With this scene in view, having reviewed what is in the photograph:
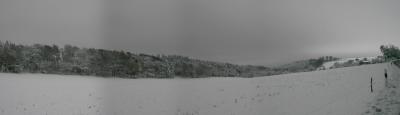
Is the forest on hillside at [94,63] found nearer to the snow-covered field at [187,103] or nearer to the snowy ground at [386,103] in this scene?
the snow-covered field at [187,103]

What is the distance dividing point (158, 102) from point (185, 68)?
25163mm

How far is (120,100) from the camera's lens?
17.7 meters

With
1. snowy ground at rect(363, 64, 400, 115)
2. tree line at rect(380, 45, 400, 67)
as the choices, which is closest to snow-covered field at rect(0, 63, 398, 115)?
snowy ground at rect(363, 64, 400, 115)

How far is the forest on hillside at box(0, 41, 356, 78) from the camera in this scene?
2678cm

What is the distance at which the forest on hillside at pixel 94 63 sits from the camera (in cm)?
2678

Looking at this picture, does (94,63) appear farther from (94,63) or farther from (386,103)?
(386,103)

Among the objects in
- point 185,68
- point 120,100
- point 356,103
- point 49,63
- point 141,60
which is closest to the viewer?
point 356,103

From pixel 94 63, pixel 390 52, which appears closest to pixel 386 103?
pixel 94 63

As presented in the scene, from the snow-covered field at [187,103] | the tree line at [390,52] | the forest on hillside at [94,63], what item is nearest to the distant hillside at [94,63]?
the forest on hillside at [94,63]

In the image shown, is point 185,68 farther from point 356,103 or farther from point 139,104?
point 356,103

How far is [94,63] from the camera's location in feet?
109

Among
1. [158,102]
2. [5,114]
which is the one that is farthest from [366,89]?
[5,114]

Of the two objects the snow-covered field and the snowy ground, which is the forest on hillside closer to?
the snow-covered field

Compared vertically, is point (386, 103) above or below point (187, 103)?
above
